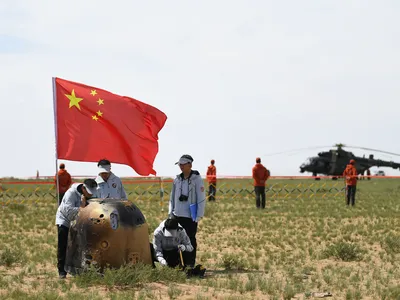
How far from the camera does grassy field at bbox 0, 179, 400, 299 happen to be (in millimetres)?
9617

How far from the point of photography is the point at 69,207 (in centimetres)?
1029

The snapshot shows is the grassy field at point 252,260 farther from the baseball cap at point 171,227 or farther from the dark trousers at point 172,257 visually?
the baseball cap at point 171,227

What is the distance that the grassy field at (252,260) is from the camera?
9.62 metres

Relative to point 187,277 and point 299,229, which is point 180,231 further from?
point 299,229

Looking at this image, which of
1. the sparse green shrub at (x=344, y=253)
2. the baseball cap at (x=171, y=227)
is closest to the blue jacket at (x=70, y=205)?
the baseball cap at (x=171, y=227)

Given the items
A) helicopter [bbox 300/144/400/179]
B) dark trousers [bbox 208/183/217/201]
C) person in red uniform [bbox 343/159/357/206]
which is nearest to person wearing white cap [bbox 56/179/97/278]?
person in red uniform [bbox 343/159/357/206]

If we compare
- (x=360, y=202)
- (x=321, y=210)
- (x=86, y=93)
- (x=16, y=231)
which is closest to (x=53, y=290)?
(x=86, y=93)

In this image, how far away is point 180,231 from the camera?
10867 mm

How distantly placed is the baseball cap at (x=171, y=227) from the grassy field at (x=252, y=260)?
614 millimetres

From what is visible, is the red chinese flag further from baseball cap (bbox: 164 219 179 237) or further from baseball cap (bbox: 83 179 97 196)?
baseball cap (bbox: 164 219 179 237)

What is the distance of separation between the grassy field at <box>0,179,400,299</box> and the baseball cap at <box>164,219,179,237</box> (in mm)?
614

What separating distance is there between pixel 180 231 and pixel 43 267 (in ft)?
10.2

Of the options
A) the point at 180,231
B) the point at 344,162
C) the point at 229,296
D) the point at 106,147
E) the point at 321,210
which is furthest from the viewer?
the point at 344,162

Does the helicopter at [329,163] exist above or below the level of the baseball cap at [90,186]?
above
